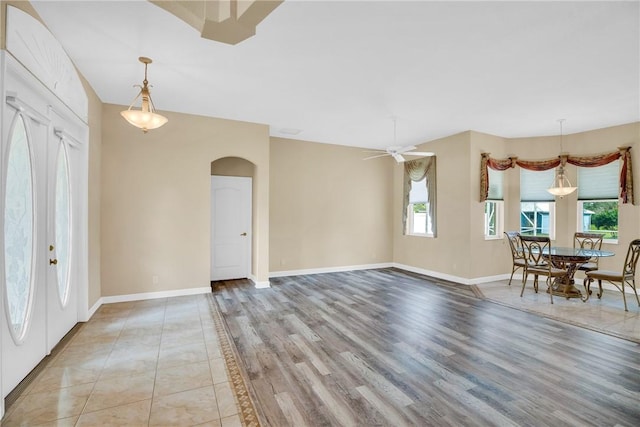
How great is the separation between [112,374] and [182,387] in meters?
0.72

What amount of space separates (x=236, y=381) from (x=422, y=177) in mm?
5960

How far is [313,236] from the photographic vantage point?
708 centimetres

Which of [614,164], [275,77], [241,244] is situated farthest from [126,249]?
[614,164]

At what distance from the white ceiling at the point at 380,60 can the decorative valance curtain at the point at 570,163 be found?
2.23ft

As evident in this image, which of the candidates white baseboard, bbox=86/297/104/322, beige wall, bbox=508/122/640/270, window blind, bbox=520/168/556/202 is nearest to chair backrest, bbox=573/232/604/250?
beige wall, bbox=508/122/640/270

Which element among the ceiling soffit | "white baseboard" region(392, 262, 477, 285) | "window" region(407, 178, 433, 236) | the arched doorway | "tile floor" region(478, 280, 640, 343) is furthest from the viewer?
"window" region(407, 178, 433, 236)

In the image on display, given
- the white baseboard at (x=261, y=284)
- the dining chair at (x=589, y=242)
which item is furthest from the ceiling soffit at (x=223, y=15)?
the dining chair at (x=589, y=242)

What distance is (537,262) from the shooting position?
5.32 meters

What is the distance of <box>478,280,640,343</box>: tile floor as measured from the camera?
12.6 feet

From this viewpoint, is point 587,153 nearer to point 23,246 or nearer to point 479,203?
point 479,203

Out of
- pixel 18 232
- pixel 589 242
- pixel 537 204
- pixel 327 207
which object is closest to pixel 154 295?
pixel 18 232

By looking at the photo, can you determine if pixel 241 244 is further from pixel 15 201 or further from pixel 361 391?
pixel 361 391

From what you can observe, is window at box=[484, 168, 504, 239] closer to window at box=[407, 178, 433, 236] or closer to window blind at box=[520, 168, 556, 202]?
window blind at box=[520, 168, 556, 202]

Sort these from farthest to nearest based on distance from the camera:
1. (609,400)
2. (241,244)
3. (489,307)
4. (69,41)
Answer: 1. (241,244)
2. (489,307)
3. (69,41)
4. (609,400)
